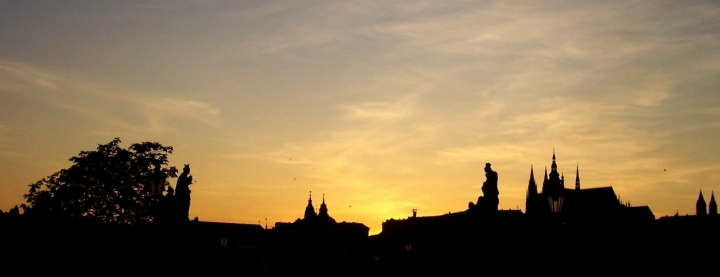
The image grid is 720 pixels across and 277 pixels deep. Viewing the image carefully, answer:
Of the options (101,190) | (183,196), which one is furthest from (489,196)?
(101,190)

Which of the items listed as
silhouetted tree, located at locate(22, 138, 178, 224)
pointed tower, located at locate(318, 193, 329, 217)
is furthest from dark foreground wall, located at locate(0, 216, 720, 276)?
pointed tower, located at locate(318, 193, 329, 217)

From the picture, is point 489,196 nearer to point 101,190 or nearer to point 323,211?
point 101,190

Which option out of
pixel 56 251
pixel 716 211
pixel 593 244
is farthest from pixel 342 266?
pixel 716 211

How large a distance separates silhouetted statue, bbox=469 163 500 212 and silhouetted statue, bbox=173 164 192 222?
30.4 ft

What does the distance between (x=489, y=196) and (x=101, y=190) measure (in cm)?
5204

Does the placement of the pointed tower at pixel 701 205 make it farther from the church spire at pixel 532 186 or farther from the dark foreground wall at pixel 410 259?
the dark foreground wall at pixel 410 259

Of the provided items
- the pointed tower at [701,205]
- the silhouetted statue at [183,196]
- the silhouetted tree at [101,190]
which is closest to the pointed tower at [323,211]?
the pointed tower at [701,205]

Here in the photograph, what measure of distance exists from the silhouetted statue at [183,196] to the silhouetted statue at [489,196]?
926cm

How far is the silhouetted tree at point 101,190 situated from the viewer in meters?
67.0

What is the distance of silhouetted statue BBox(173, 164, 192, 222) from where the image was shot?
26.0 m

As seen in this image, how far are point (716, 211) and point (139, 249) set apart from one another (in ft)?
523

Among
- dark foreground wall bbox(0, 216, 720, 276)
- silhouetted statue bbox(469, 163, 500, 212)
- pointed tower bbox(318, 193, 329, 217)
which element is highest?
pointed tower bbox(318, 193, 329, 217)

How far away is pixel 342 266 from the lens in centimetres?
5347

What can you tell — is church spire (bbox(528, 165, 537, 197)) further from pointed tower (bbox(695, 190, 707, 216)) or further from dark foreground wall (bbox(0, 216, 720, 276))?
dark foreground wall (bbox(0, 216, 720, 276))
